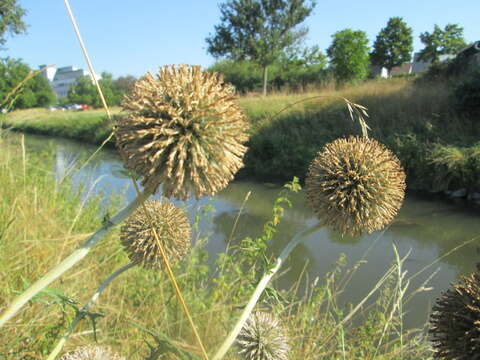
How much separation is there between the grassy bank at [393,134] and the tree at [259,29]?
29.0 ft

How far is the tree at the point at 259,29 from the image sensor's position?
23484mm

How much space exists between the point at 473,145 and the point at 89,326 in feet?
35.0

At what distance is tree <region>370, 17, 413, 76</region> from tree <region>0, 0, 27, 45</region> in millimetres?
35436

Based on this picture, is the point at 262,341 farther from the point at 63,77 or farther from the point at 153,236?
the point at 63,77

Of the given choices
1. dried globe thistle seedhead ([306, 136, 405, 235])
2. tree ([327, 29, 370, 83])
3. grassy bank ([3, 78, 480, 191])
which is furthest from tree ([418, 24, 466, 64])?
dried globe thistle seedhead ([306, 136, 405, 235])

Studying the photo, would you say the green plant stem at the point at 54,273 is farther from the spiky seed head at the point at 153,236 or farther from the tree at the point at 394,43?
the tree at the point at 394,43

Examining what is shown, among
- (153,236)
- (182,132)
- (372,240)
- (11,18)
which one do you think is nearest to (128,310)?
(153,236)

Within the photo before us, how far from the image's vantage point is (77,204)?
209 inches

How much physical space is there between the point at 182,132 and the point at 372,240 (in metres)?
7.02

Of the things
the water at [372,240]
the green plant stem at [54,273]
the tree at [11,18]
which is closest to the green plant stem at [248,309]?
the green plant stem at [54,273]

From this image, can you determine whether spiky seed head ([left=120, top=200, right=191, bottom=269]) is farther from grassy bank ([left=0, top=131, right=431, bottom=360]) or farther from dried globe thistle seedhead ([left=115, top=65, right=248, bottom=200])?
dried globe thistle seedhead ([left=115, top=65, right=248, bottom=200])

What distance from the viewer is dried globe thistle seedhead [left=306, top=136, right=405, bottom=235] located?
142cm

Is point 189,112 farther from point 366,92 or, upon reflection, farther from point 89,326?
point 366,92

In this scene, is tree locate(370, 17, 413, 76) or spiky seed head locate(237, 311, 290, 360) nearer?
spiky seed head locate(237, 311, 290, 360)
